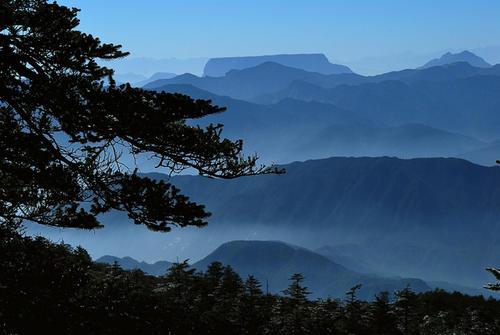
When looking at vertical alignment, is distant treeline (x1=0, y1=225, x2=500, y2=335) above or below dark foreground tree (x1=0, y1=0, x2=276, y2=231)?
below

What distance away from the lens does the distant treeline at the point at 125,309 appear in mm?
13078

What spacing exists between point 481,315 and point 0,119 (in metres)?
25.7

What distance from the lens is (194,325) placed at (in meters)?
16.8

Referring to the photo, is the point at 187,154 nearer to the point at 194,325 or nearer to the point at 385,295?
the point at 194,325

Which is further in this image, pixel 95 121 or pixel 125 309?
pixel 125 309

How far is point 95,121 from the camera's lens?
13711 millimetres

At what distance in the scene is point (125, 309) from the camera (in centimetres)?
1530

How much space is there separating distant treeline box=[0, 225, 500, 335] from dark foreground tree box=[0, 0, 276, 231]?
197 centimetres

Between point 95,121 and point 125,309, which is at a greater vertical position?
point 95,121

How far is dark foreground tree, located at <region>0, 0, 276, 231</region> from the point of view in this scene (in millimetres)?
13500

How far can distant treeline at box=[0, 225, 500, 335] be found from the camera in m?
13.1

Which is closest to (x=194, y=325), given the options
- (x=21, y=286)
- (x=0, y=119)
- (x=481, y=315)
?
(x=21, y=286)

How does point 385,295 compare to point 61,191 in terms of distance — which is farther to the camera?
point 385,295

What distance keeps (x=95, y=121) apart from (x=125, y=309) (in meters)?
5.22
